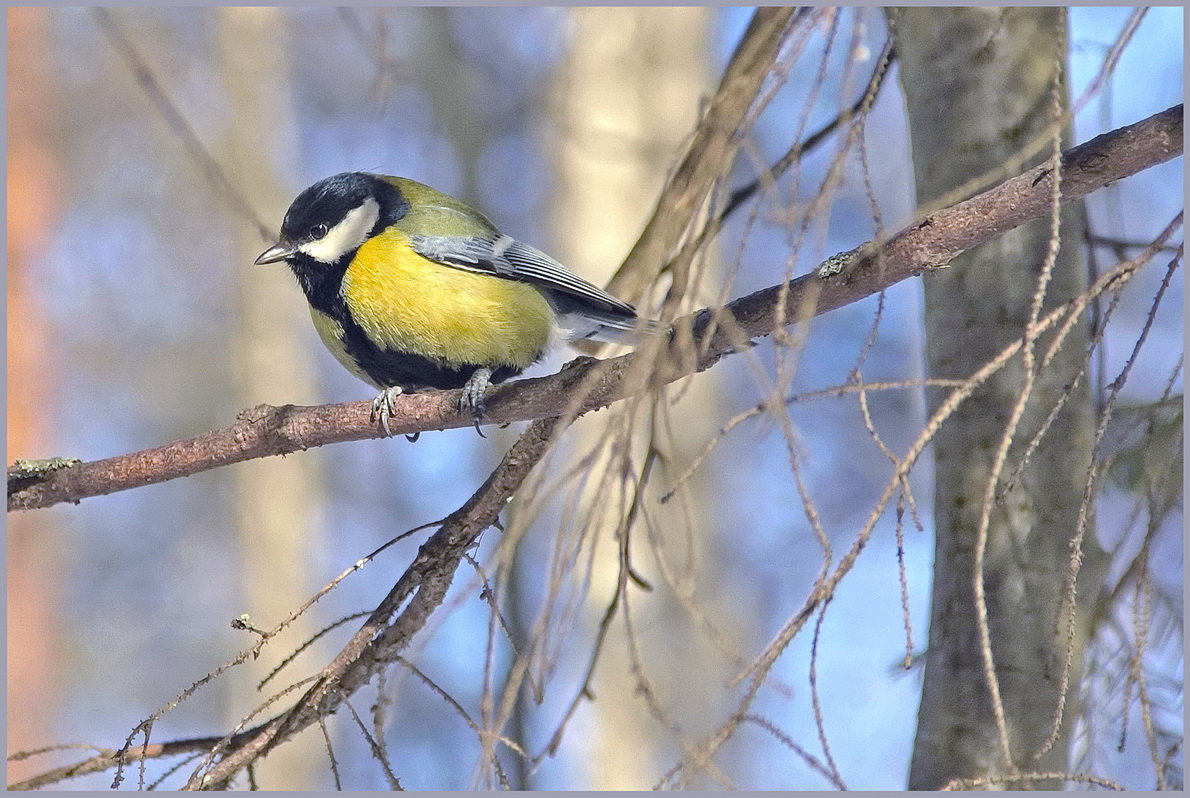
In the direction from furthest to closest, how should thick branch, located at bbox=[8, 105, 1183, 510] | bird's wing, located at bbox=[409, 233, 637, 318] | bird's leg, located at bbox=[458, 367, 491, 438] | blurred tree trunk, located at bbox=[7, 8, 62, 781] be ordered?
blurred tree trunk, located at bbox=[7, 8, 62, 781], bird's wing, located at bbox=[409, 233, 637, 318], bird's leg, located at bbox=[458, 367, 491, 438], thick branch, located at bbox=[8, 105, 1183, 510]

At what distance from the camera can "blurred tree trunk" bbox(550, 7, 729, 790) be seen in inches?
202

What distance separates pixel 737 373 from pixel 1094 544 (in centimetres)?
438

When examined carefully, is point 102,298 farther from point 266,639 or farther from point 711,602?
point 266,639

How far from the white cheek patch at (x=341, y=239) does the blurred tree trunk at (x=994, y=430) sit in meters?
1.50

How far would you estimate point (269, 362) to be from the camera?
22.5 ft

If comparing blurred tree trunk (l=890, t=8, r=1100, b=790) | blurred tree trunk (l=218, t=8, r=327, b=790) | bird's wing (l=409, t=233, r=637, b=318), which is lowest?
blurred tree trunk (l=890, t=8, r=1100, b=790)

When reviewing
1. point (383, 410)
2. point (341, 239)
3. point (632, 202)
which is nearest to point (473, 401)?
point (383, 410)

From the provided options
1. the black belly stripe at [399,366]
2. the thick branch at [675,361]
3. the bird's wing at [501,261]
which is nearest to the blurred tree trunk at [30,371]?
the black belly stripe at [399,366]

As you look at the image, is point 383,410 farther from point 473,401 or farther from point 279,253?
point 279,253

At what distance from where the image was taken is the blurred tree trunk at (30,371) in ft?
21.8

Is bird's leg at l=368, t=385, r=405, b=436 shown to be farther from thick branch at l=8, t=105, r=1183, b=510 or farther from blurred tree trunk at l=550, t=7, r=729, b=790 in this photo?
blurred tree trunk at l=550, t=7, r=729, b=790

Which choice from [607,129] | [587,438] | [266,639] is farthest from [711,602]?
[266,639]

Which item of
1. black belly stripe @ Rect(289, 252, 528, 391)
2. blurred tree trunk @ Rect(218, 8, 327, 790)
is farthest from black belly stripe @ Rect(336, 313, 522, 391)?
blurred tree trunk @ Rect(218, 8, 327, 790)

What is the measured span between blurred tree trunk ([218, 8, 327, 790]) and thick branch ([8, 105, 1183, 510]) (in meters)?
4.46
